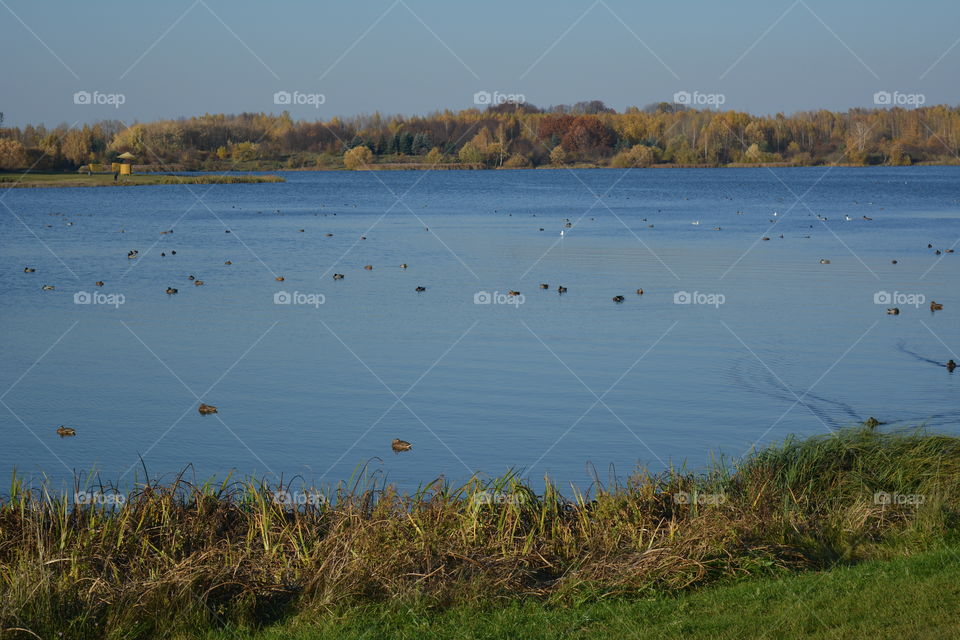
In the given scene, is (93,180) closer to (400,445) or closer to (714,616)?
(400,445)

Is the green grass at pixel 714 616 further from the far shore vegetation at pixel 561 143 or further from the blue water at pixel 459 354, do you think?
the far shore vegetation at pixel 561 143

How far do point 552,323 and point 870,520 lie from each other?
12.4 m

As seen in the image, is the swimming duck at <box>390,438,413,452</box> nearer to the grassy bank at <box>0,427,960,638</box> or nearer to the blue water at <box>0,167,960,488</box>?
the blue water at <box>0,167,960,488</box>

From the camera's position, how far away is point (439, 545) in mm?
7840

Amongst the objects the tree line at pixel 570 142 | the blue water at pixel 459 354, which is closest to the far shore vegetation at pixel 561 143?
the tree line at pixel 570 142

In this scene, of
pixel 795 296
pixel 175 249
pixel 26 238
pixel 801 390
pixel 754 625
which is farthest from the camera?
pixel 26 238

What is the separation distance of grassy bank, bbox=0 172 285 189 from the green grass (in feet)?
335

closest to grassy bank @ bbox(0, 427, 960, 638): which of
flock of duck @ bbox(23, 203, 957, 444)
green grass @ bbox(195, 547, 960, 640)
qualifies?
green grass @ bbox(195, 547, 960, 640)

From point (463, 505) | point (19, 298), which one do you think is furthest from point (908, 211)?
point (463, 505)

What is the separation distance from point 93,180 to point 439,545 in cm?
11373

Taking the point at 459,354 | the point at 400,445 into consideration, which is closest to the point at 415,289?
the point at 459,354

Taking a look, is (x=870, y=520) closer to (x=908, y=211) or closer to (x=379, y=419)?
(x=379, y=419)

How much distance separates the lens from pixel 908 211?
60.4 metres

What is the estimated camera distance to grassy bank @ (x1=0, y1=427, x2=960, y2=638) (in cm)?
689
